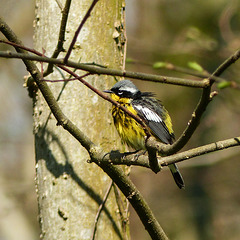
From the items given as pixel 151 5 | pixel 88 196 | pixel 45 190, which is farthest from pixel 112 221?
pixel 151 5

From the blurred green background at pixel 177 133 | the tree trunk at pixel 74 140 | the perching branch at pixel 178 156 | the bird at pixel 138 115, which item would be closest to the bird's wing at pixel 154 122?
the bird at pixel 138 115

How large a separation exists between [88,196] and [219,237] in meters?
9.88

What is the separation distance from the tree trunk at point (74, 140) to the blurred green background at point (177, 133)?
537cm

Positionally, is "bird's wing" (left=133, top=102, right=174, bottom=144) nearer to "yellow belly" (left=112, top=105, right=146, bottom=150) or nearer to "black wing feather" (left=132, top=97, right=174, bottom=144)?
"black wing feather" (left=132, top=97, right=174, bottom=144)

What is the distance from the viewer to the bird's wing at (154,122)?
4652 millimetres

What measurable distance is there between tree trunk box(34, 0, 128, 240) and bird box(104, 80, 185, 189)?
222mm

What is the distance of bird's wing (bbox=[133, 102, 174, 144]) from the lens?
465 cm

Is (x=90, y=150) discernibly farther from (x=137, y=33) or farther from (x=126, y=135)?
(x=137, y=33)

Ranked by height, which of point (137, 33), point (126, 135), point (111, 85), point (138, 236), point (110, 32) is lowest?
point (126, 135)

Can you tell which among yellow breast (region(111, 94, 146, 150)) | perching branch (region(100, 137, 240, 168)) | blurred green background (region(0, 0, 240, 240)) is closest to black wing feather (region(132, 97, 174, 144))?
yellow breast (region(111, 94, 146, 150))

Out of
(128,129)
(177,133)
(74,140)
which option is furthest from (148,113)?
(177,133)

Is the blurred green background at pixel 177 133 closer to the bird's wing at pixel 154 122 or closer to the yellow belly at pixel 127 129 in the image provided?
the bird's wing at pixel 154 122

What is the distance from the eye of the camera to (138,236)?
13.0m

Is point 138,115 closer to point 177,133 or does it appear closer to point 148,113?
point 148,113
